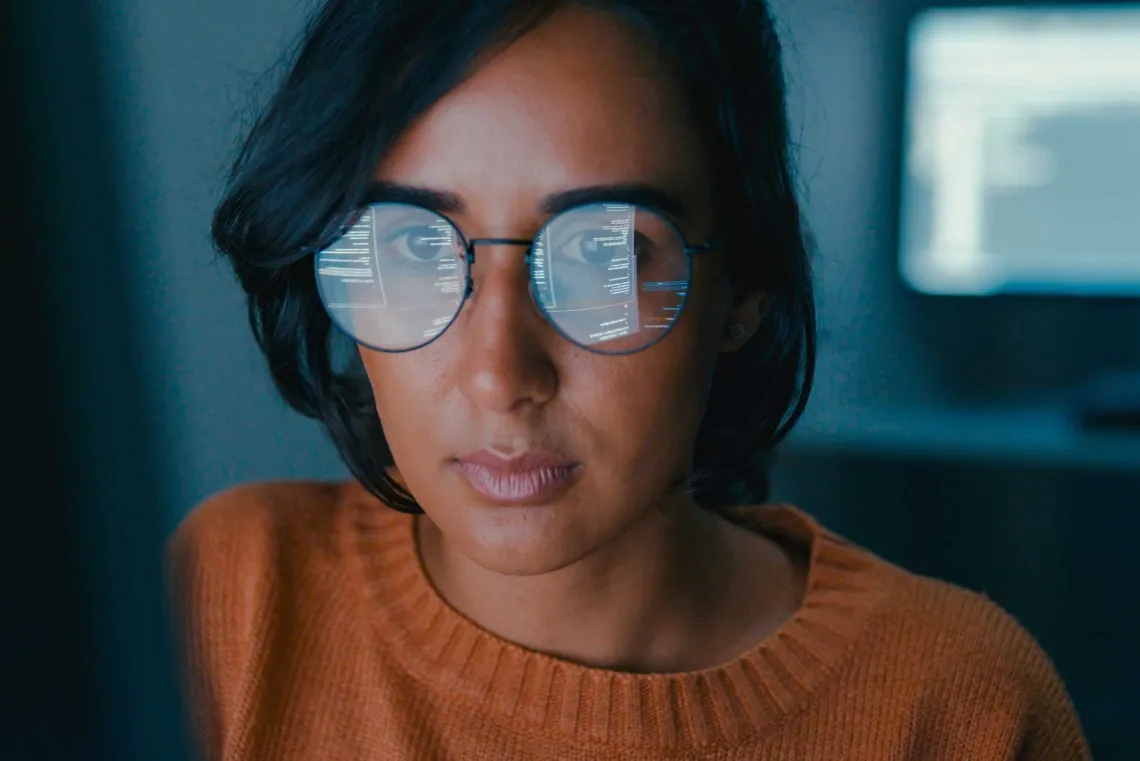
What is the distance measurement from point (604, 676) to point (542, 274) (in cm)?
37

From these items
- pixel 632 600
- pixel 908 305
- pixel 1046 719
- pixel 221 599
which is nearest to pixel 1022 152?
pixel 908 305

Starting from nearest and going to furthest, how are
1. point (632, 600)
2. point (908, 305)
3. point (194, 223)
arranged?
point (194, 223) < point (632, 600) < point (908, 305)

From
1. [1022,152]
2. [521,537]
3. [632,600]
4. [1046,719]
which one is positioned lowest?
[1046,719]

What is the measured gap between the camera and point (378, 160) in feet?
2.23

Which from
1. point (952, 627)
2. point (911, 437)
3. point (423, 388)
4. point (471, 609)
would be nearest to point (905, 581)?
point (952, 627)

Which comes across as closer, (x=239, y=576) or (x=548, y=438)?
(x=548, y=438)

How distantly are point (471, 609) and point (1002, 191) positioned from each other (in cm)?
204

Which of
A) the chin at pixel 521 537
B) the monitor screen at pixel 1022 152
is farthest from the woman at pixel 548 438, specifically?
the monitor screen at pixel 1022 152

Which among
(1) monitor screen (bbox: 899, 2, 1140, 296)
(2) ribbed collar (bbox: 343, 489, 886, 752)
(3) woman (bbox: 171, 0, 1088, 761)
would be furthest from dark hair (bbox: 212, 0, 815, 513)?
(1) monitor screen (bbox: 899, 2, 1140, 296)

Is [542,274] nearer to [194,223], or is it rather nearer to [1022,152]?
[194,223]

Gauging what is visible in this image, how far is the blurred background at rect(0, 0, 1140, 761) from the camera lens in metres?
0.39

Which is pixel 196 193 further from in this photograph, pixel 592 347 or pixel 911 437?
pixel 911 437

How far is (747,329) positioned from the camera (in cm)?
86

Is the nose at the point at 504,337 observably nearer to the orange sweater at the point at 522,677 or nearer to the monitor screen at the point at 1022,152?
the orange sweater at the point at 522,677
